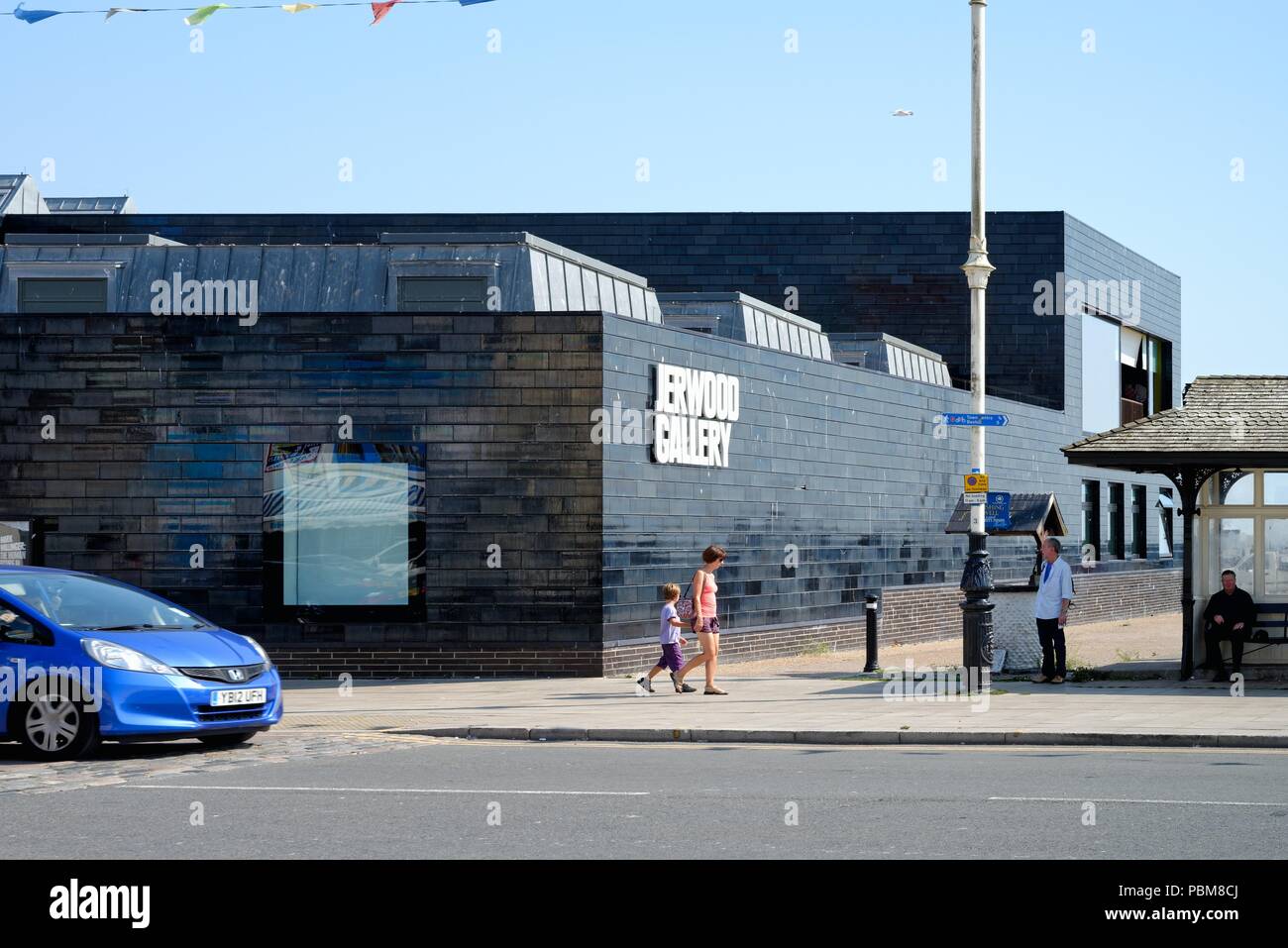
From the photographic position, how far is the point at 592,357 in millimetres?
22188

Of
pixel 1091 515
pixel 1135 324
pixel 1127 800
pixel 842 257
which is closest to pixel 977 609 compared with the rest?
pixel 1127 800

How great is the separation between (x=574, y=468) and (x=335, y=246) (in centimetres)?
483

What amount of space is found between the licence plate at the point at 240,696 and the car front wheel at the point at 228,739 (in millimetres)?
444

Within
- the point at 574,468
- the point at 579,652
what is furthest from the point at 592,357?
the point at 579,652

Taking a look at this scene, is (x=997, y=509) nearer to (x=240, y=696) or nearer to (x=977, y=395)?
(x=977, y=395)

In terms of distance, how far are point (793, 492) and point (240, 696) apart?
48.2 feet

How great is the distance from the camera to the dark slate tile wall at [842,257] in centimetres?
4353

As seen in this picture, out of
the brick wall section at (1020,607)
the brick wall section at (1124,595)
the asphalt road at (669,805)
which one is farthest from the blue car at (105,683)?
the brick wall section at (1124,595)

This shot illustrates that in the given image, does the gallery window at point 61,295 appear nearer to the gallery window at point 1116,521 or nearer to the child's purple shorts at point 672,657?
the child's purple shorts at point 672,657

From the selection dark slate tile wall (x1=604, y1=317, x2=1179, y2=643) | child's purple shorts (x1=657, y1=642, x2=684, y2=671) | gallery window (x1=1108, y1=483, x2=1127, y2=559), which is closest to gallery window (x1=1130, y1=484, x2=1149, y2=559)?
gallery window (x1=1108, y1=483, x2=1127, y2=559)

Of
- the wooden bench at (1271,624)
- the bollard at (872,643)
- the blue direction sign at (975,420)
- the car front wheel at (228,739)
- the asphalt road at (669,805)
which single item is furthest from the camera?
the bollard at (872,643)

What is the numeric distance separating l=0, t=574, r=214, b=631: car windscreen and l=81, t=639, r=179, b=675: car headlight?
321 mm

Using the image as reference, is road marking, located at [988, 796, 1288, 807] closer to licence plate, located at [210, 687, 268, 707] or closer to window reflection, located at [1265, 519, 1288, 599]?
licence plate, located at [210, 687, 268, 707]
